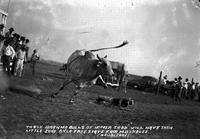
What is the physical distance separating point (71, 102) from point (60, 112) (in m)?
0.52

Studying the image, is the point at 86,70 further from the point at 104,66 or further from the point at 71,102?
the point at 71,102

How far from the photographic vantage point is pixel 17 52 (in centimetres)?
687

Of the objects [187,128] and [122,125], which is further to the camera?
[187,128]

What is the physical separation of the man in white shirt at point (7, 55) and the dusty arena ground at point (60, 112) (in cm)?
57

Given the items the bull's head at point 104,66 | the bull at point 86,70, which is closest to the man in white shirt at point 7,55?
the bull at point 86,70

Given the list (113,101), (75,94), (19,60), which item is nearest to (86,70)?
(75,94)

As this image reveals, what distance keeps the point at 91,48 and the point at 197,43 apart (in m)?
3.21

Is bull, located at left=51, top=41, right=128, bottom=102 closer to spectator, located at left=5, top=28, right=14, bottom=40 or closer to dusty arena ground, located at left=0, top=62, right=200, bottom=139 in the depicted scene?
dusty arena ground, located at left=0, top=62, right=200, bottom=139

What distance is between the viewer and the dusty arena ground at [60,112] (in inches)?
187

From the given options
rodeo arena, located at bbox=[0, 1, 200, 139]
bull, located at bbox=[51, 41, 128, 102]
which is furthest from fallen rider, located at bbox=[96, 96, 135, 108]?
bull, located at bbox=[51, 41, 128, 102]

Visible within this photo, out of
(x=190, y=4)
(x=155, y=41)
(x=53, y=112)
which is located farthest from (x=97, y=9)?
(x=190, y=4)

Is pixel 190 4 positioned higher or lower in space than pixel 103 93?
higher

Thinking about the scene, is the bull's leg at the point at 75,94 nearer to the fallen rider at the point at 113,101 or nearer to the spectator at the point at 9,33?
the fallen rider at the point at 113,101

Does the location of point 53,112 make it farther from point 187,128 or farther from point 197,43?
point 197,43
